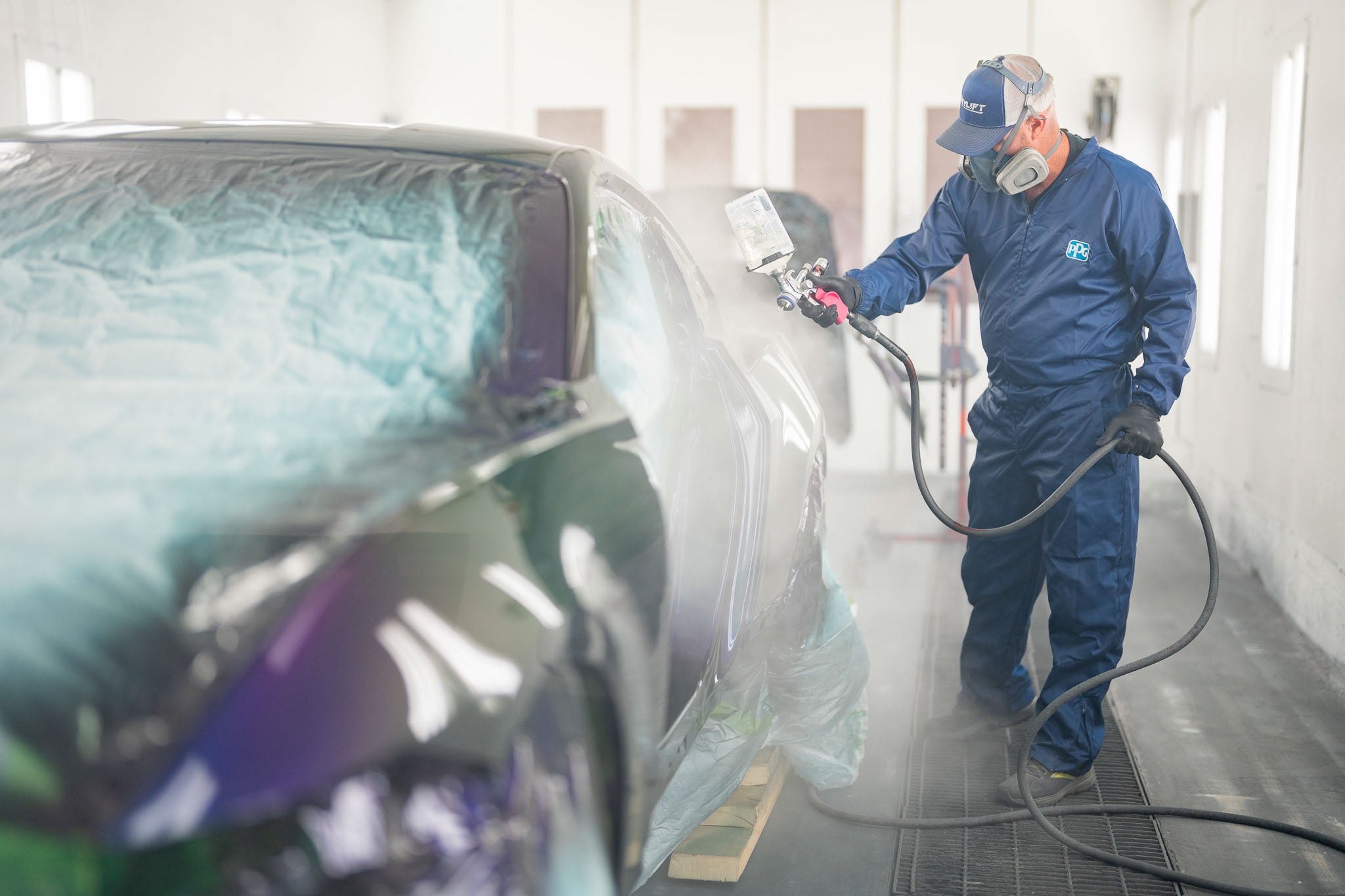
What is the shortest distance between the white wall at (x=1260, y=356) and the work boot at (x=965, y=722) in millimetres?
1270

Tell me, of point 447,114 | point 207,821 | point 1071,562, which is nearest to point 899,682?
point 1071,562

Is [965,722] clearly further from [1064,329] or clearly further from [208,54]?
[208,54]

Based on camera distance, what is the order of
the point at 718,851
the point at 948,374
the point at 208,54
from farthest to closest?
the point at 208,54
the point at 948,374
the point at 718,851

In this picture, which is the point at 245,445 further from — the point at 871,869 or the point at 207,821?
the point at 871,869

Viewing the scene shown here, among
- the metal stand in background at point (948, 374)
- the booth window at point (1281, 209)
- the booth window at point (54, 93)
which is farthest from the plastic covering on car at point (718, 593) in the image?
the booth window at point (54, 93)

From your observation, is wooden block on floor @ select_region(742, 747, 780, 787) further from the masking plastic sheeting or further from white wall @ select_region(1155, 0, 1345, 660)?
white wall @ select_region(1155, 0, 1345, 660)

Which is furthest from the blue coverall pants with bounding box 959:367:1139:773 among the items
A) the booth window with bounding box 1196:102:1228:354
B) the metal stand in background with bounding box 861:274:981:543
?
the booth window with bounding box 1196:102:1228:354

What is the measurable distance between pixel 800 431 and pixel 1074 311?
2.31ft

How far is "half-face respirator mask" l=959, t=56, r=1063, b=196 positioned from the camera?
257 cm

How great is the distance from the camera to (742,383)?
2.29 m

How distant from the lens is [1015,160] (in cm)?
258

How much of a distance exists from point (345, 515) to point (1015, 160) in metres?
1.97

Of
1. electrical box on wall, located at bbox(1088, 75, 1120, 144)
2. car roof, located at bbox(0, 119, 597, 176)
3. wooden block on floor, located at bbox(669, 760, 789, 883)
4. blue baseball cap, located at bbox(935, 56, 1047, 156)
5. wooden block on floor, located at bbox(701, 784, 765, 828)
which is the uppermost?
electrical box on wall, located at bbox(1088, 75, 1120, 144)

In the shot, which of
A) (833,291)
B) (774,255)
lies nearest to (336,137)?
(774,255)
